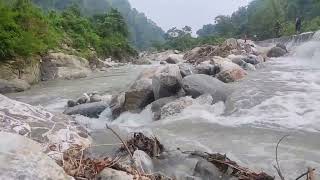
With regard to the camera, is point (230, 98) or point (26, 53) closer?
point (230, 98)

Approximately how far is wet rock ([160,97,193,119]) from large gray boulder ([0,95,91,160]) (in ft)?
7.43

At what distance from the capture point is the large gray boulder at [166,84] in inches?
361

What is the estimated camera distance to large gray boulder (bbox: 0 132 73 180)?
265cm

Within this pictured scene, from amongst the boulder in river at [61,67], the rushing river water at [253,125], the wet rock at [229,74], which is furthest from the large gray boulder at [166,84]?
the boulder in river at [61,67]

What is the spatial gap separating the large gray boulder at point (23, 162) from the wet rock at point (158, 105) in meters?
5.27

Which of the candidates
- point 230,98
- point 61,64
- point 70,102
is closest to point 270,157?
point 230,98

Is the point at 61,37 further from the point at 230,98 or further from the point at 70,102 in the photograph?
the point at 230,98

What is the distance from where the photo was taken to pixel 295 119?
711cm

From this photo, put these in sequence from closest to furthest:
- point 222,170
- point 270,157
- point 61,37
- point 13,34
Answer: point 222,170, point 270,157, point 13,34, point 61,37

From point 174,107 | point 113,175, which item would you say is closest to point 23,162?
point 113,175

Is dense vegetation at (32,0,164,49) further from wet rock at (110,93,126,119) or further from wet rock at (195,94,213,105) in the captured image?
wet rock at (195,94,213,105)

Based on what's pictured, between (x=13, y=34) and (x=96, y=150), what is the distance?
1013 centimetres

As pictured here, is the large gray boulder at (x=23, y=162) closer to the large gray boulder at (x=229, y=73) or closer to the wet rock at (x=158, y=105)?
the wet rock at (x=158, y=105)

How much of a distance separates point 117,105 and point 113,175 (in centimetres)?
563
